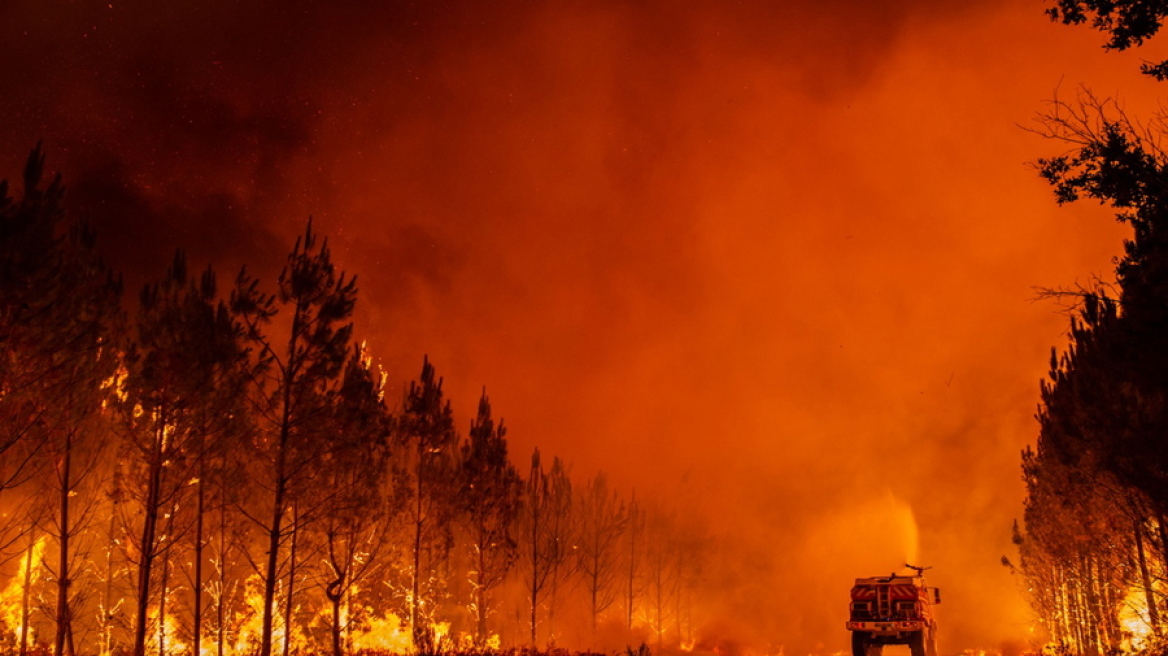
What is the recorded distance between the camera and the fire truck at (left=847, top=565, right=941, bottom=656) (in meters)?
25.9

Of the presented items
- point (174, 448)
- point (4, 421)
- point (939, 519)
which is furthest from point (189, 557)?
point (939, 519)

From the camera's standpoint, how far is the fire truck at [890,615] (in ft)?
85.0

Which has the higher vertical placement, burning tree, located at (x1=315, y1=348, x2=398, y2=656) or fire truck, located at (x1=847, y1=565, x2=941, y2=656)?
burning tree, located at (x1=315, y1=348, x2=398, y2=656)

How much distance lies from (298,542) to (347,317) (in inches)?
394

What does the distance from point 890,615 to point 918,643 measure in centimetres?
115

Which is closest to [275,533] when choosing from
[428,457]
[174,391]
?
[174,391]

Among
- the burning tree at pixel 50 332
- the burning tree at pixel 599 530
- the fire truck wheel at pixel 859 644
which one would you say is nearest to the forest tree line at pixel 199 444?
the burning tree at pixel 50 332

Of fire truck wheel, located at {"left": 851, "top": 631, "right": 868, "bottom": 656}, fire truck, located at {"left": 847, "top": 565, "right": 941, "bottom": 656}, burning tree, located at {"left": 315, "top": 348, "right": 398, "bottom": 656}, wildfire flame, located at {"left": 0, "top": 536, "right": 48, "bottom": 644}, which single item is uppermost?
burning tree, located at {"left": 315, "top": 348, "right": 398, "bottom": 656}

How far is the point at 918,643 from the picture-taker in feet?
85.3

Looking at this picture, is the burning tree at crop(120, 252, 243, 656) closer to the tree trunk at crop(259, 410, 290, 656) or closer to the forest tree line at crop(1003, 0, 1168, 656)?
the tree trunk at crop(259, 410, 290, 656)

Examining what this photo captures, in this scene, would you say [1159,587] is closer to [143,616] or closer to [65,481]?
[143,616]

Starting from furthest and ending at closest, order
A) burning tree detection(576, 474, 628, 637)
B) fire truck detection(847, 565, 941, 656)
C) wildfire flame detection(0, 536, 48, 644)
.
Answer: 1. burning tree detection(576, 474, 628, 637)
2. wildfire flame detection(0, 536, 48, 644)
3. fire truck detection(847, 565, 941, 656)

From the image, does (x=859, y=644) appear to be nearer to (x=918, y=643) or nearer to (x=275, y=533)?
(x=918, y=643)

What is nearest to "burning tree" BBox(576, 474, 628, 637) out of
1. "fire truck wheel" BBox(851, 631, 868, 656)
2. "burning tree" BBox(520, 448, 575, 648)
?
"burning tree" BBox(520, 448, 575, 648)
